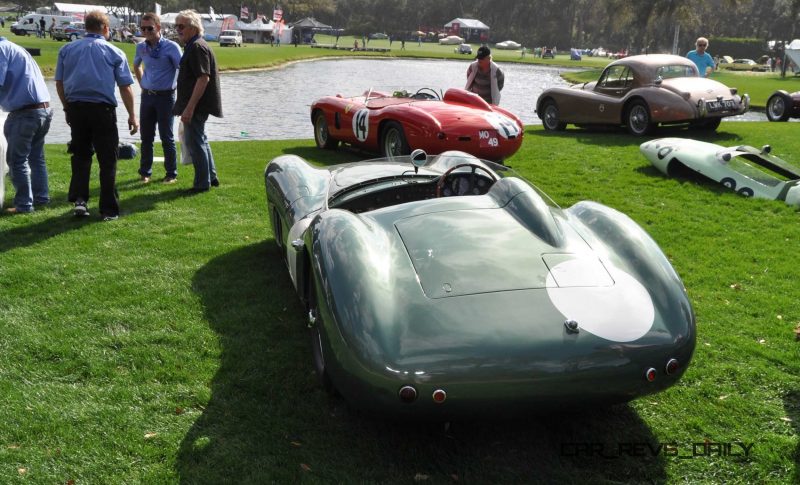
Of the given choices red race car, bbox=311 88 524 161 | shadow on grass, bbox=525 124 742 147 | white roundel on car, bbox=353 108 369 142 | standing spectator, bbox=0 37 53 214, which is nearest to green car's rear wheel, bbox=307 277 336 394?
standing spectator, bbox=0 37 53 214

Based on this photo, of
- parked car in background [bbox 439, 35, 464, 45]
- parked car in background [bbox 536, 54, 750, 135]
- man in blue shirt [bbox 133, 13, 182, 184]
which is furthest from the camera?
parked car in background [bbox 439, 35, 464, 45]

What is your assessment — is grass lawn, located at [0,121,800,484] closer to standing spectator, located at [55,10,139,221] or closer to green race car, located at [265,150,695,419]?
green race car, located at [265,150,695,419]

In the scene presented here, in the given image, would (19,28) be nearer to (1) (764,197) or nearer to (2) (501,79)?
(2) (501,79)

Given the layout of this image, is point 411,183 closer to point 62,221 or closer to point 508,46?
point 62,221

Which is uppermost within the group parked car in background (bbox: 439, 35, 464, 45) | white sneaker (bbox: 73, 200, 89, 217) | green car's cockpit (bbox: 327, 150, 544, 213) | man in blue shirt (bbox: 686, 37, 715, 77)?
parked car in background (bbox: 439, 35, 464, 45)

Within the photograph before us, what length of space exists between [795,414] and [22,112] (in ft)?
22.0

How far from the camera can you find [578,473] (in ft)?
10.5

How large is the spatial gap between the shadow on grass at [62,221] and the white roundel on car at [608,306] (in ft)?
16.1

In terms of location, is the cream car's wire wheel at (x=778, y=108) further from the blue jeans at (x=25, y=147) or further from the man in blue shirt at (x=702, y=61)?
the blue jeans at (x=25, y=147)

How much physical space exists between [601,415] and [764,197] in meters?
5.59

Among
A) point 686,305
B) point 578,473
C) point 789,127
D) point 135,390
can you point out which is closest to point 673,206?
point 686,305

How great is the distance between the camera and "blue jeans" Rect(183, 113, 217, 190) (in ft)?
25.8

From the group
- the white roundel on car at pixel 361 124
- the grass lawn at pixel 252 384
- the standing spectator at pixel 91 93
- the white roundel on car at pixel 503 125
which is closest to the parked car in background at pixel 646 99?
the white roundel on car at pixel 503 125

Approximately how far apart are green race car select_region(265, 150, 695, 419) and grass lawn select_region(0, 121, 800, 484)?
1.08ft
